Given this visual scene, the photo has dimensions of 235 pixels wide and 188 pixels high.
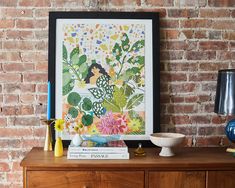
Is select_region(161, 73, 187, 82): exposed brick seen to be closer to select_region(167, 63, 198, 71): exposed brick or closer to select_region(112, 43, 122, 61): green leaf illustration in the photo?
select_region(167, 63, 198, 71): exposed brick

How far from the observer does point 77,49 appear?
2.42 meters

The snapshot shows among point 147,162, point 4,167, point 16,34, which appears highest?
point 16,34

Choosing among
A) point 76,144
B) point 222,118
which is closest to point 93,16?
point 76,144

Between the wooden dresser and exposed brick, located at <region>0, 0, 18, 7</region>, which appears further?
exposed brick, located at <region>0, 0, 18, 7</region>

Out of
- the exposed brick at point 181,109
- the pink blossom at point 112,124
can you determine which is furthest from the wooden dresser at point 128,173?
the exposed brick at point 181,109

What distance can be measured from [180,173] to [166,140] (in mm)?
212

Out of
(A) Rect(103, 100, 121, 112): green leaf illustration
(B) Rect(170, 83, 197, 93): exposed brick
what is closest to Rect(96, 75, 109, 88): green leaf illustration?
(A) Rect(103, 100, 121, 112): green leaf illustration

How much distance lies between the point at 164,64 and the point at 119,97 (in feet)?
1.31

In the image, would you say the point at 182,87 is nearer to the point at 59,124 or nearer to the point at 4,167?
the point at 59,124

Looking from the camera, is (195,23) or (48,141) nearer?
(48,141)

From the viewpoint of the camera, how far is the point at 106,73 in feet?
7.97

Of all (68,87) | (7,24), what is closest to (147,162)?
(68,87)

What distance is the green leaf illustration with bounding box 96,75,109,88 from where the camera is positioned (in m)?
2.42

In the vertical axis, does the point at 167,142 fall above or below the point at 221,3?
below
